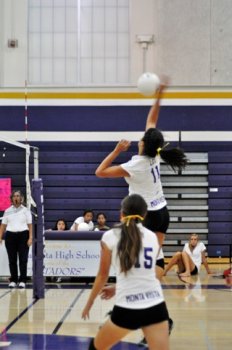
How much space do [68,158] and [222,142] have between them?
429 cm

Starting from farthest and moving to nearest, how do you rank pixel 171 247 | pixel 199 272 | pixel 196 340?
pixel 171 247, pixel 199 272, pixel 196 340

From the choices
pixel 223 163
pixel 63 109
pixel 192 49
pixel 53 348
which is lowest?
pixel 53 348

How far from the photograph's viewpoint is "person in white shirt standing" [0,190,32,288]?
1427 cm

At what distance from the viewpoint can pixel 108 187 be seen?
20516 millimetres

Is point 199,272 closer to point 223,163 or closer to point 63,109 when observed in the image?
point 223,163

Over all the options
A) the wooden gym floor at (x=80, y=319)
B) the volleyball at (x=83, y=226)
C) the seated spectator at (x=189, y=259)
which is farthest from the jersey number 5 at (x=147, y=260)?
the seated spectator at (x=189, y=259)

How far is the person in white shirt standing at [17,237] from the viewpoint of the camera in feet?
46.8

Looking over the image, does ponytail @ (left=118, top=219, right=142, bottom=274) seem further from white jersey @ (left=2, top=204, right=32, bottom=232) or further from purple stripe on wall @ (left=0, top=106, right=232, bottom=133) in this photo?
purple stripe on wall @ (left=0, top=106, right=232, bottom=133)

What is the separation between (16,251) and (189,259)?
4606mm

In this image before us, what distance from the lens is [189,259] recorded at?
675 inches

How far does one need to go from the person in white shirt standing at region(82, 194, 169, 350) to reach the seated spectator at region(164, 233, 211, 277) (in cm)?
1165

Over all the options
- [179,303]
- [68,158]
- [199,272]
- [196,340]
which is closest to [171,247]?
[199,272]

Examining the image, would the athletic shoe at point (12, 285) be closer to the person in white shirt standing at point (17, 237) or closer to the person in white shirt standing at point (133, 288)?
the person in white shirt standing at point (17, 237)

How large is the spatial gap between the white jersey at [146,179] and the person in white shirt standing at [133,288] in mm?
1634
